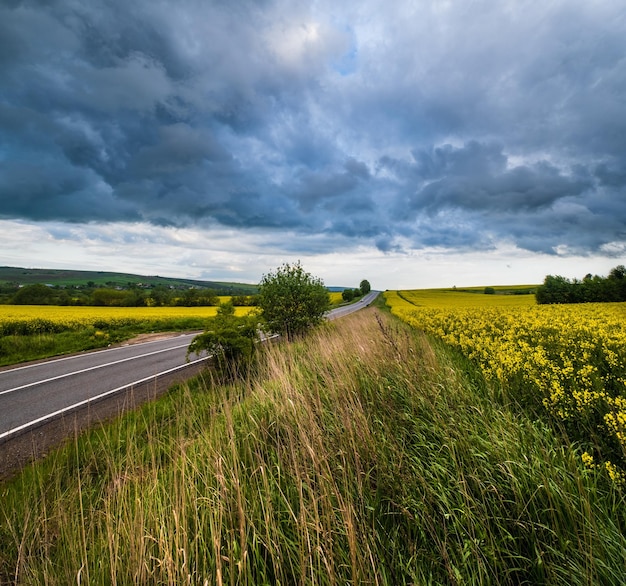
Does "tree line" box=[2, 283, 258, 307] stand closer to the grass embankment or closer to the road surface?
the road surface

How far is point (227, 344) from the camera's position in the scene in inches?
341

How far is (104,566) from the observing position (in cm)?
212

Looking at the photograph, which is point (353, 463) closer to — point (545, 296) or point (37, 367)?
point (37, 367)

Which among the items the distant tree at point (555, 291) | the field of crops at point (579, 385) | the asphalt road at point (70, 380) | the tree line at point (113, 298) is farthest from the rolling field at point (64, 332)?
the distant tree at point (555, 291)

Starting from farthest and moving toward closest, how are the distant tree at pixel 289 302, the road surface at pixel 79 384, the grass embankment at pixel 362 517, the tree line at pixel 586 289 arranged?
the tree line at pixel 586 289 → the distant tree at pixel 289 302 → the road surface at pixel 79 384 → the grass embankment at pixel 362 517

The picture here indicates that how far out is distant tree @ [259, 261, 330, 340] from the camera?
1324 cm

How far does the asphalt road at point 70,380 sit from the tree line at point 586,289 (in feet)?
160

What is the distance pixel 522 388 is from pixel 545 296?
161ft

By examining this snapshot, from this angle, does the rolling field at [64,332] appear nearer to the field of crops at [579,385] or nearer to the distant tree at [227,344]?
the distant tree at [227,344]

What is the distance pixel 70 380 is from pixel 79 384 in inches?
32.1

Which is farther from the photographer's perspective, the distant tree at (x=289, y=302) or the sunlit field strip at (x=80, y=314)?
the sunlit field strip at (x=80, y=314)

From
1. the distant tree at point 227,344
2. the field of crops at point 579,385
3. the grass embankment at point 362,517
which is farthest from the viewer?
the distant tree at point 227,344

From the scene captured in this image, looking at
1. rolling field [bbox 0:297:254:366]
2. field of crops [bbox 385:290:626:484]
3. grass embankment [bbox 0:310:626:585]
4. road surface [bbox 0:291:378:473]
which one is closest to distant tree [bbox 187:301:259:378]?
road surface [bbox 0:291:378:473]

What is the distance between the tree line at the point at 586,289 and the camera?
39.0 meters
